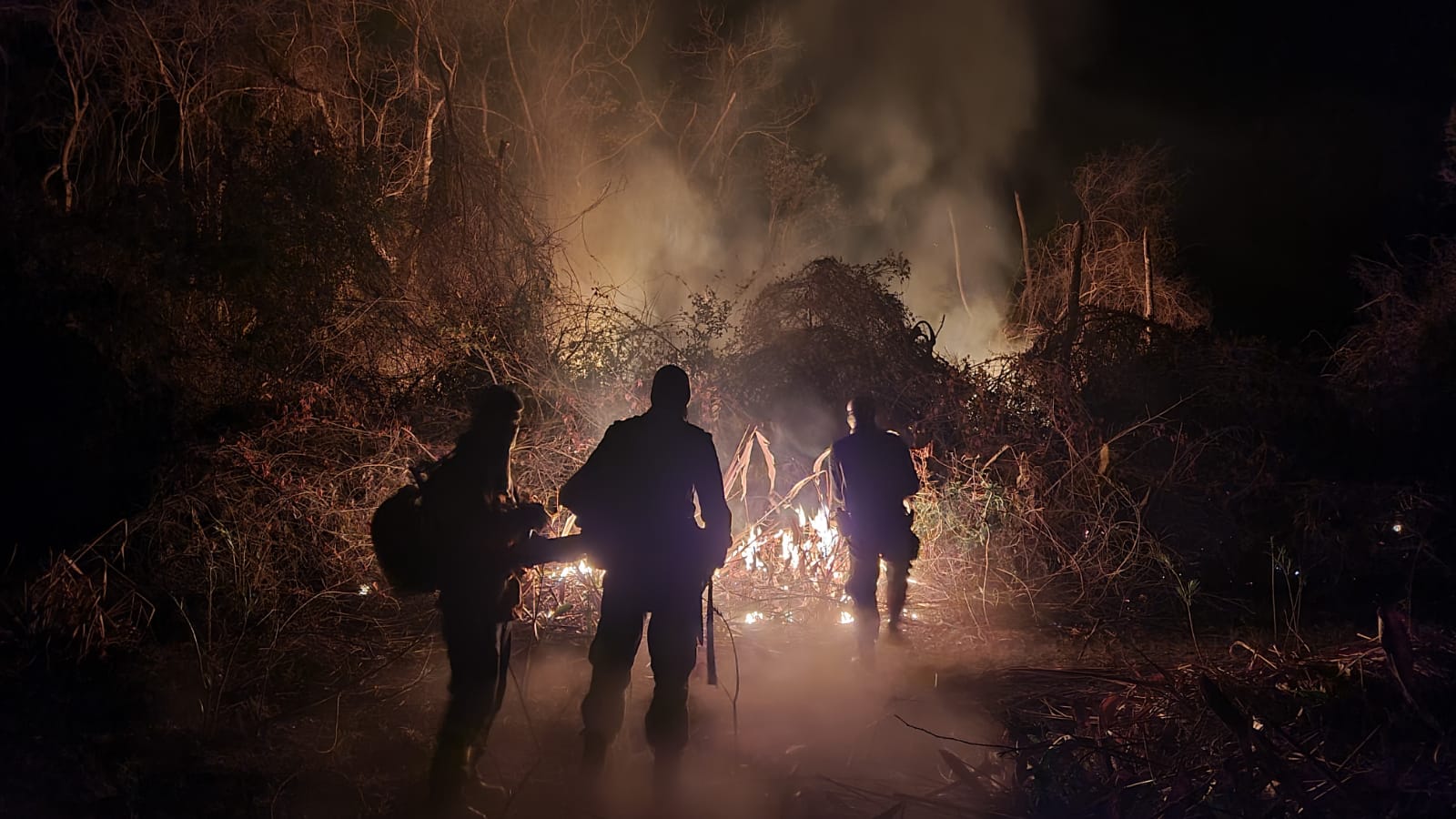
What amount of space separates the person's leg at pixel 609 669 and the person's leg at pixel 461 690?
504mm

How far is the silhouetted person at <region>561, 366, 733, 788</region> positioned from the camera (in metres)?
3.99

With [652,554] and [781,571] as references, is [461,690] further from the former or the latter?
[781,571]

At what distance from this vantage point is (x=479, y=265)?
10109 millimetres

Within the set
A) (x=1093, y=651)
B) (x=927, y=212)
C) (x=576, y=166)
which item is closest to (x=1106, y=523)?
(x=1093, y=651)

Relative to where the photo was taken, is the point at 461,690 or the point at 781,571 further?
the point at 781,571

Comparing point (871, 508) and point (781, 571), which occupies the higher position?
point (871, 508)

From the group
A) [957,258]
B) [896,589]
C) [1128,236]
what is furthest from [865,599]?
[957,258]

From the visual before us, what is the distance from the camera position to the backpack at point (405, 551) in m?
3.63

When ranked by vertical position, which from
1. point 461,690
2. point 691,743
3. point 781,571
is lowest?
point 691,743

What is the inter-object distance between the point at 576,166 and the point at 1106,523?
15.3 metres

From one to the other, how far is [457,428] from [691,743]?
4496 millimetres

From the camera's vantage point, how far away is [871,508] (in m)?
5.79

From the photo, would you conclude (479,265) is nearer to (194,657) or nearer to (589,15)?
(194,657)

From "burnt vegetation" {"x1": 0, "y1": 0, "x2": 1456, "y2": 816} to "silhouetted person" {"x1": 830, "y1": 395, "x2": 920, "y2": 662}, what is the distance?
0.81 metres
